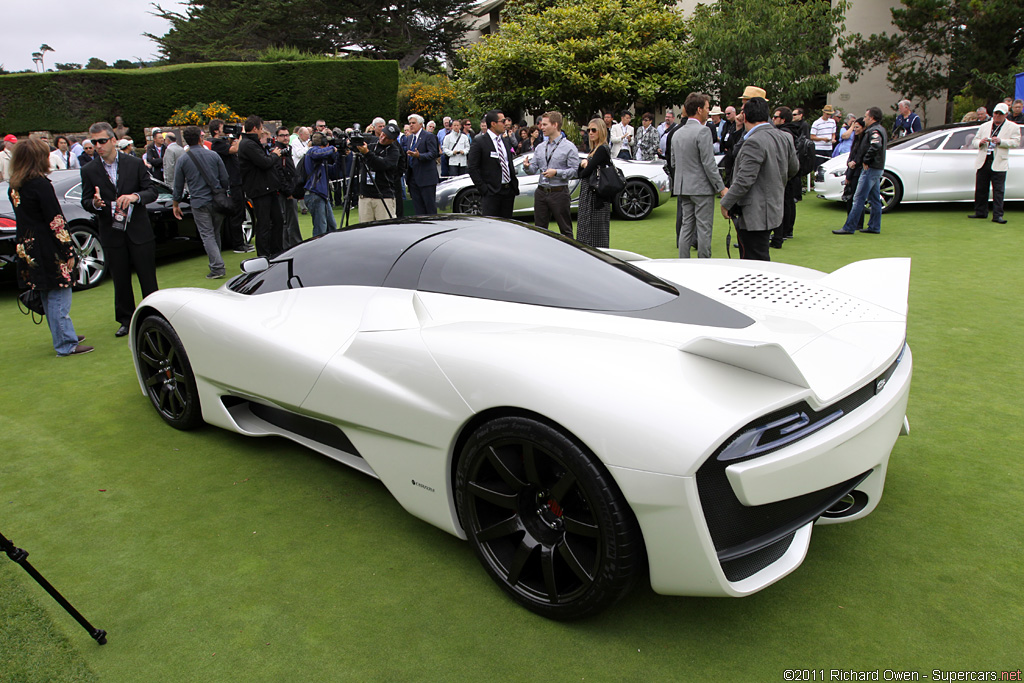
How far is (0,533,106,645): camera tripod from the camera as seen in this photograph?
6.42 ft

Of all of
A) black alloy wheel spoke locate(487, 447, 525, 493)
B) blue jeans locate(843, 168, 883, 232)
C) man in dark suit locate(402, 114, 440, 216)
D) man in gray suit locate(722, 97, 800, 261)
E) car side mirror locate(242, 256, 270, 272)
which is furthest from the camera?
man in dark suit locate(402, 114, 440, 216)

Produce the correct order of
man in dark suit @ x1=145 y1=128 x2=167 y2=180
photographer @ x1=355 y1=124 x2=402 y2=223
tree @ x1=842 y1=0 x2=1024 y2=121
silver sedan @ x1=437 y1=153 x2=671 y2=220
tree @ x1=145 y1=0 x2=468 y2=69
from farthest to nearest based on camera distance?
tree @ x1=145 y1=0 x2=468 y2=69, tree @ x1=842 y1=0 x2=1024 y2=121, man in dark suit @ x1=145 y1=128 x2=167 y2=180, silver sedan @ x1=437 y1=153 x2=671 y2=220, photographer @ x1=355 y1=124 x2=402 y2=223

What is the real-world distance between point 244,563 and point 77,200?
6.75 m

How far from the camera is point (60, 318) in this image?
538 cm

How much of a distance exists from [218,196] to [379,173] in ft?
5.91

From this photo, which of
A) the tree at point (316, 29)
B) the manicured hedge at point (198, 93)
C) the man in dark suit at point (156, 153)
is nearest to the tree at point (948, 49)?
the manicured hedge at point (198, 93)

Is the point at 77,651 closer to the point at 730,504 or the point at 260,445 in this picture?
the point at 260,445

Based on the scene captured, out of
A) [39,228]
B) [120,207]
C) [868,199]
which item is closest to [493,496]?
[39,228]

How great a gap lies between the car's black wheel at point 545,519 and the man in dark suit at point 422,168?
7.40m

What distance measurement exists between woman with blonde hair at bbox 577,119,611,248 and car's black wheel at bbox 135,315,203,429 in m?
4.30

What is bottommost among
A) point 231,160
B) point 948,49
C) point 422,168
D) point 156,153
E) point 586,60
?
point 422,168

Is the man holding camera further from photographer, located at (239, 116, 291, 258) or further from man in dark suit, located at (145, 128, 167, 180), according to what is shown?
man in dark suit, located at (145, 128, 167, 180)

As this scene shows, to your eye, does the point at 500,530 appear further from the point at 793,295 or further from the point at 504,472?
the point at 793,295

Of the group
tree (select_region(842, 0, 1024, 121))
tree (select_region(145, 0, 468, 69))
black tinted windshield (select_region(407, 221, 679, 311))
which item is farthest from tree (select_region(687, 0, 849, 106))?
tree (select_region(145, 0, 468, 69))
